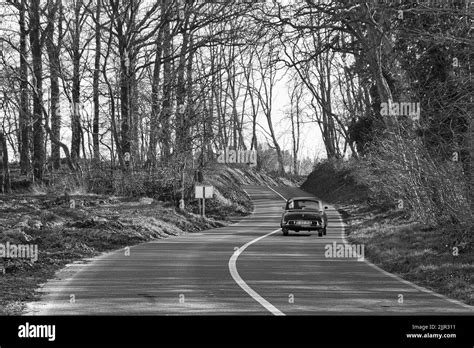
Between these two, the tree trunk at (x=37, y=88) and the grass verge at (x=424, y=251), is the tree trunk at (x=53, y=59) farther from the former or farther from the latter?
the grass verge at (x=424, y=251)

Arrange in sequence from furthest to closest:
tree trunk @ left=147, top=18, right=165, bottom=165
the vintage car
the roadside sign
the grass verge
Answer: tree trunk @ left=147, top=18, right=165, bottom=165 < the roadside sign < the vintage car < the grass verge

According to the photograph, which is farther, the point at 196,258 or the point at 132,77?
the point at 132,77

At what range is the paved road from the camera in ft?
37.8

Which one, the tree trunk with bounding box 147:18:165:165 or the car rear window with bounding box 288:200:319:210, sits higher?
the tree trunk with bounding box 147:18:165:165

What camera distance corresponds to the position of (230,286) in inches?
566

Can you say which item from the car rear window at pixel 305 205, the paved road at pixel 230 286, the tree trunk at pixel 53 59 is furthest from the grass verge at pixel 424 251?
the tree trunk at pixel 53 59

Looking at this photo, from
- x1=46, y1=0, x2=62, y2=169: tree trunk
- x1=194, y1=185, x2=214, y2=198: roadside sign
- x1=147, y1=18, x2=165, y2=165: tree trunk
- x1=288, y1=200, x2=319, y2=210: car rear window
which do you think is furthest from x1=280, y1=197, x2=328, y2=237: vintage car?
x1=46, y1=0, x2=62, y2=169: tree trunk

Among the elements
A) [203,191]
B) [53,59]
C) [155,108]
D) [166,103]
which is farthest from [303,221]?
[53,59]

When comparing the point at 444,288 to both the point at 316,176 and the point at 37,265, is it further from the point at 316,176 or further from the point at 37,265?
the point at 316,176

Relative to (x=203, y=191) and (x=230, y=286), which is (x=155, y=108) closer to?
(x=203, y=191)

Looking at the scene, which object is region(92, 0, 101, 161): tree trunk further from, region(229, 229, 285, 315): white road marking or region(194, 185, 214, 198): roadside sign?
region(229, 229, 285, 315): white road marking

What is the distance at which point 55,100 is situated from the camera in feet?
148
